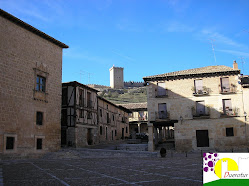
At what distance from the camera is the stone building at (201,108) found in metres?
24.4

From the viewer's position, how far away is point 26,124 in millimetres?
19656

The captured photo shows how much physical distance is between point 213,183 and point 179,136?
933 inches

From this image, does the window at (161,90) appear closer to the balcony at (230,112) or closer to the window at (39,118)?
the balcony at (230,112)

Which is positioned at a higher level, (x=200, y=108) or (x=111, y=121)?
Answer: (x=200, y=108)

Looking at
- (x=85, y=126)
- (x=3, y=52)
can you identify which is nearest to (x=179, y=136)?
(x=85, y=126)

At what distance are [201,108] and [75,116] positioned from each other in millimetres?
12613

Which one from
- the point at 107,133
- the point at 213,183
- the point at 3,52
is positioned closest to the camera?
the point at 213,183

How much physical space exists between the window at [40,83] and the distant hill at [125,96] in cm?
5574

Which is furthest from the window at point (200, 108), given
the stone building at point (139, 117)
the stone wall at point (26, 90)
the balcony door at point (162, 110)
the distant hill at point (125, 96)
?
the distant hill at point (125, 96)

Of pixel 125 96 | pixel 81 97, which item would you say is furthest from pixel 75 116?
pixel 125 96

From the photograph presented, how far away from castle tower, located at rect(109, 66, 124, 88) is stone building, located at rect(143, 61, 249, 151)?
3115 inches

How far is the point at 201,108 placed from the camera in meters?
25.4

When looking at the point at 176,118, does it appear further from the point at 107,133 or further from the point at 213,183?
the point at 213,183

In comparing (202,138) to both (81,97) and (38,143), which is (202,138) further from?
(38,143)
